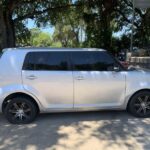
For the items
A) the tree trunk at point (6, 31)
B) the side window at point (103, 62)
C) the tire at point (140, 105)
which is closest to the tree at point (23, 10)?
the tree trunk at point (6, 31)

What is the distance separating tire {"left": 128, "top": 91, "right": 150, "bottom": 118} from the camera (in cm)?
812

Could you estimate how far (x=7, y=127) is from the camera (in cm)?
757

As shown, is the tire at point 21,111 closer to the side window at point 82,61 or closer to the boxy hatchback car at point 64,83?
the boxy hatchback car at point 64,83

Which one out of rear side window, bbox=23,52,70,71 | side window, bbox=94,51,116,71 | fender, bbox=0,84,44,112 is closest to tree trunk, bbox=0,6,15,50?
rear side window, bbox=23,52,70,71

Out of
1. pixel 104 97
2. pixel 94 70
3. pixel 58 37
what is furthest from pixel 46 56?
pixel 58 37

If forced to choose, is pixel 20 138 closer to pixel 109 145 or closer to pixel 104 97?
pixel 109 145

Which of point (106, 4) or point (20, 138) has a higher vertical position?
point (106, 4)

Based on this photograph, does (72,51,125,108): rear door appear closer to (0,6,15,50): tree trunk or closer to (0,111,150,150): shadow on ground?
(0,111,150,150): shadow on ground

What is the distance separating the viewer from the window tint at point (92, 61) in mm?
7984

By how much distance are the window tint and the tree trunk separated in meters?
10.9

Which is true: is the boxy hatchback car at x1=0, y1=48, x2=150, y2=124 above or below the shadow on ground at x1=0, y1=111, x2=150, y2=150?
above

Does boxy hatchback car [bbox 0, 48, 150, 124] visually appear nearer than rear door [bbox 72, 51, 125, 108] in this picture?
Yes

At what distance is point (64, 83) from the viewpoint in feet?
25.7

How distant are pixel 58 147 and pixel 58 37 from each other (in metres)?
58.4
